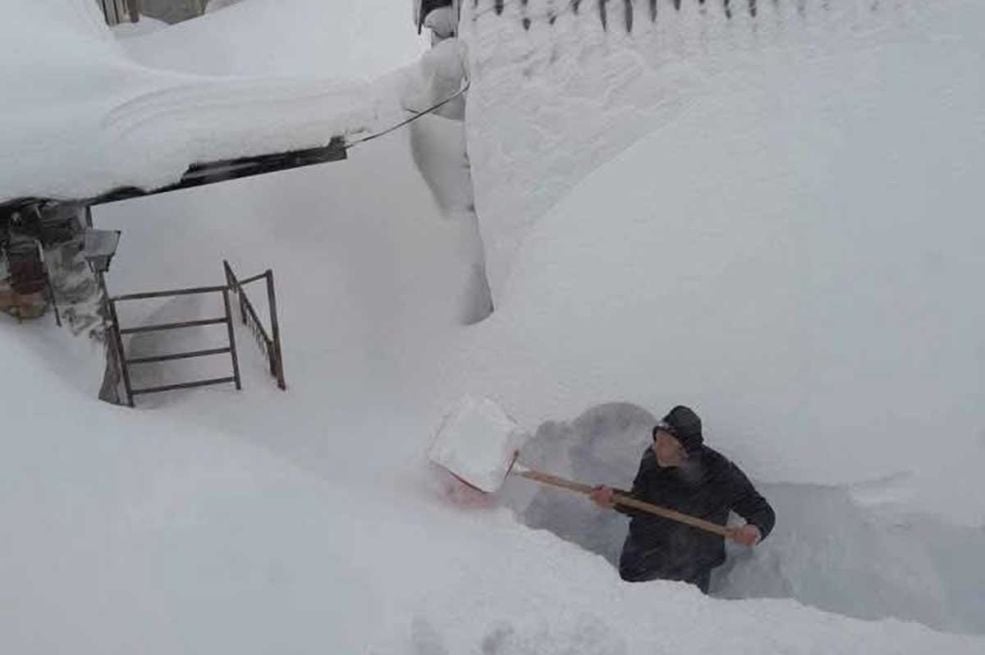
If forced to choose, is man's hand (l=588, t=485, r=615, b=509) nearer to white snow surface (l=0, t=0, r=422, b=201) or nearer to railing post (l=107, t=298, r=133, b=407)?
white snow surface (l=0, t=0, r=422, b=201)

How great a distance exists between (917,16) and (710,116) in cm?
152

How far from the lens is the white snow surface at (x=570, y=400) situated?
3881mm

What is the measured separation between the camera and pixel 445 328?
6.06 meters

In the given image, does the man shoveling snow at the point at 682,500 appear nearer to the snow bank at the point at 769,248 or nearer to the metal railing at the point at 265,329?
the snow bank at the point at 769,248

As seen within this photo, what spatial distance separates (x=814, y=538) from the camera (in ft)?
15.8

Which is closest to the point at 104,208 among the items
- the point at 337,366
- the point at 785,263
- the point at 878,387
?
the point at 337,366

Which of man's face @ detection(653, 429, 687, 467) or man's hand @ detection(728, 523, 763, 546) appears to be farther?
man's face @ detection(653, 429, 687, 467)

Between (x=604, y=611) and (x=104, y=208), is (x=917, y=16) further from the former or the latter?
(x=104, y=208)

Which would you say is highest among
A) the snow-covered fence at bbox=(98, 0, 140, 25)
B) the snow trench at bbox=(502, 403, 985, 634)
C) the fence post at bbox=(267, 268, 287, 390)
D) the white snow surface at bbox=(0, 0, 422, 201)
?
the snow-covered fence at bbox=(98, 0, 140, 25)

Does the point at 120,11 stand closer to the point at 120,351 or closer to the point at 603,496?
the point at 120,351

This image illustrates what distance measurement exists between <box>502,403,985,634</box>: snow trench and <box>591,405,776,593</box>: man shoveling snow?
36 cm

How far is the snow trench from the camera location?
449 cm

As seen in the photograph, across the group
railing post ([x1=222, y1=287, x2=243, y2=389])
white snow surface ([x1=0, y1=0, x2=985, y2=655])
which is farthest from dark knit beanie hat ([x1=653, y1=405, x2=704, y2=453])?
railing post ([x1=222, y1=287, x2=243, y2=389])

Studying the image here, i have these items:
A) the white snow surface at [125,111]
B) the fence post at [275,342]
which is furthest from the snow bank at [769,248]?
the fence post at [275,342]
